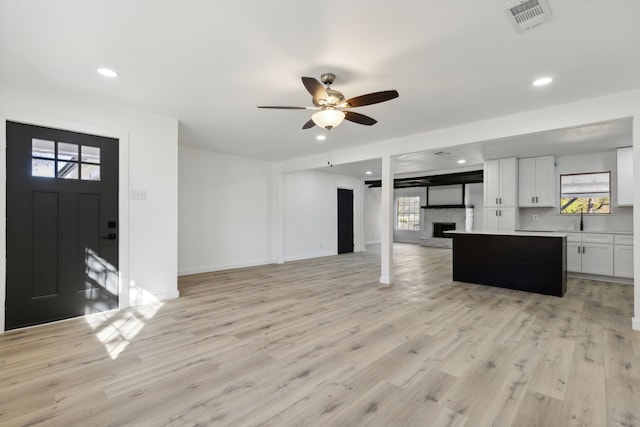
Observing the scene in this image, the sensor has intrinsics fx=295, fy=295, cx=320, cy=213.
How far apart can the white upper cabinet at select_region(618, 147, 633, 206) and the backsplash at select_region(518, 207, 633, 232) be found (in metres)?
0.52

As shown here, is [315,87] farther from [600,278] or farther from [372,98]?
[600,278]

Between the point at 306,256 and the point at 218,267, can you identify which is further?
the point at 306,256

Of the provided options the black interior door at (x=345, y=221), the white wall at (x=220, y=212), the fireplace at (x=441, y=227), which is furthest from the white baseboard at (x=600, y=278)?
the white wall at (x=220, y=212)

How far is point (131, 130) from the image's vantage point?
148 inches

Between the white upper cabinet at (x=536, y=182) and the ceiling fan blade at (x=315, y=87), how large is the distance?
5.54 m

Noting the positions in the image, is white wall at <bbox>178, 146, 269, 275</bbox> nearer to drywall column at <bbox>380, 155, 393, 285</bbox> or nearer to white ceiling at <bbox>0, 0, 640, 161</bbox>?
white ceiling at <bbox>0, 0, 640, 161</bbox>

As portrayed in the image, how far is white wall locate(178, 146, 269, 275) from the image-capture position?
229 inches

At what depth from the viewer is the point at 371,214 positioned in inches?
457

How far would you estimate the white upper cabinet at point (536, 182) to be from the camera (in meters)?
5.92

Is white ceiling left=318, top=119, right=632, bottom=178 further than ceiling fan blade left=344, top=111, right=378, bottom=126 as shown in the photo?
Yes

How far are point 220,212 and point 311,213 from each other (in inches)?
109

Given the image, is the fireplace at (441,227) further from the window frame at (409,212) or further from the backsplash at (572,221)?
the backsplash at (572,221)

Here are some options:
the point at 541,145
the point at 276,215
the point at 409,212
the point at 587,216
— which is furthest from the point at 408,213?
the point at 541,145

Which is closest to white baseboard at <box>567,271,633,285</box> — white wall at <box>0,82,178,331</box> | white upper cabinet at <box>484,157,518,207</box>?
white upper cabinet at <box>484,157,518,207</box>
